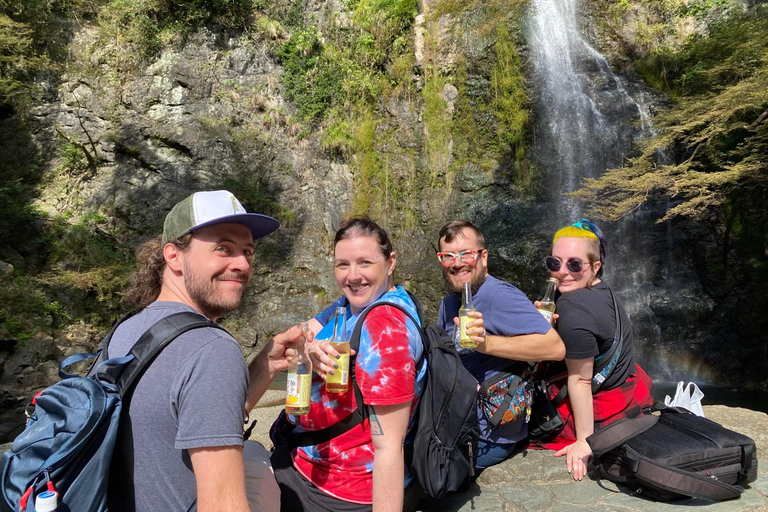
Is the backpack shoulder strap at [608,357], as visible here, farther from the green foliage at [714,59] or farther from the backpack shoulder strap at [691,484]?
the green foliage at [714,59]

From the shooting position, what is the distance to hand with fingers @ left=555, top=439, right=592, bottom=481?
114 inches

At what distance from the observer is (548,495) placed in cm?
274

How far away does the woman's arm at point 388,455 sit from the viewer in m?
2.04

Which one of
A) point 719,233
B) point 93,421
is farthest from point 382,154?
point 93,421

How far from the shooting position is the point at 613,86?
42.9ft

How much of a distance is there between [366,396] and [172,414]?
806mm

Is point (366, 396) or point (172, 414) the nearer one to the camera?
point (172, 414)

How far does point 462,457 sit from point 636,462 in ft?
2.97

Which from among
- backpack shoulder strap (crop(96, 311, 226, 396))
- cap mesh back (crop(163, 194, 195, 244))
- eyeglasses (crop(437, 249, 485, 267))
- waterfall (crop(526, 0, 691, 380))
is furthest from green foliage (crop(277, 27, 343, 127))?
backpack shoulder strap (crop(96, 311, 226, 396))

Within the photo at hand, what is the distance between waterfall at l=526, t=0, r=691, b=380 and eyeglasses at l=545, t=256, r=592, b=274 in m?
9.34

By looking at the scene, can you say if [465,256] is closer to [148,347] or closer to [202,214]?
[202,214]

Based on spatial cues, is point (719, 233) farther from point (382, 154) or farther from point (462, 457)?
point (462, 457)

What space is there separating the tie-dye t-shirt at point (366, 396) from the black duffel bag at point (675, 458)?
45.3 inches

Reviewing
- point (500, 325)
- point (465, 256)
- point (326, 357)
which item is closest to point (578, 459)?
point (500, 325)
